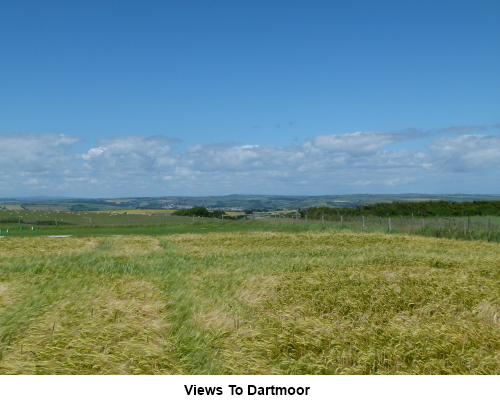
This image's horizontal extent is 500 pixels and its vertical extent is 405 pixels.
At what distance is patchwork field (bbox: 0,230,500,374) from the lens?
4758mm

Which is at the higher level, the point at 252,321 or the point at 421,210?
the point at 421,210

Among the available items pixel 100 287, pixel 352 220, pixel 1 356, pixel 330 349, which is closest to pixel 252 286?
pixel 100 287

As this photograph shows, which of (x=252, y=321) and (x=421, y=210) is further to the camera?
(x=421, y=210)

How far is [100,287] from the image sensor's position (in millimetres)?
8398

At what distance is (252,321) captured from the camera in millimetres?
6301

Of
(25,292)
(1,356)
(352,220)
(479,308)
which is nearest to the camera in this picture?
(1,356)

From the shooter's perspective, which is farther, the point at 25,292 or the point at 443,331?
the point at 25,292

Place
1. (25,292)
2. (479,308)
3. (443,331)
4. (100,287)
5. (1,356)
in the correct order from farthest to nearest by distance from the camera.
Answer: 1. (100,287)
2. (25,292)
3. (479,308)
4. (443,331)
5. (1,356)

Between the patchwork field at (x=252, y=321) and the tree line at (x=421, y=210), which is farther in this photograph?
the tree line at (x=421, y=210)

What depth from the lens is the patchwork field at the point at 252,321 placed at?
4758 mm

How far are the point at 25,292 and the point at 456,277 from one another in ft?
30.7

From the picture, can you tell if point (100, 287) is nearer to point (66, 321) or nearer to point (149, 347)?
point (66, 321)

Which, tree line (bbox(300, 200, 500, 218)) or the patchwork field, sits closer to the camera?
the patchwork field

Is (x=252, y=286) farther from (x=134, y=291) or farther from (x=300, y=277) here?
(x=134, y=291)
